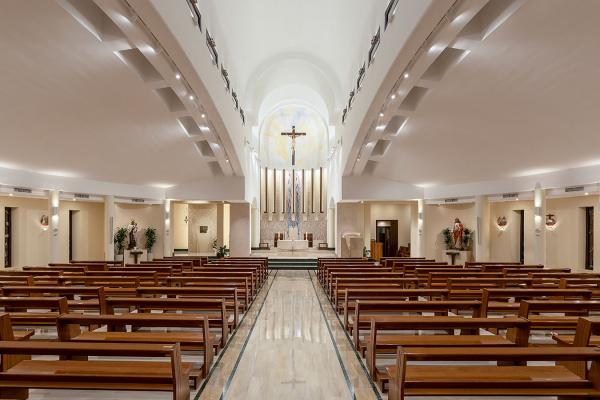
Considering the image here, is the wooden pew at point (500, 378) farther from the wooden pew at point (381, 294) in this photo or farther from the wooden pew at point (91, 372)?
the wooden pew at point (381, 294)

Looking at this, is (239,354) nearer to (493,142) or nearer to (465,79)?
(465,79)

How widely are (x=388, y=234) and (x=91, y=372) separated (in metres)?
19.8

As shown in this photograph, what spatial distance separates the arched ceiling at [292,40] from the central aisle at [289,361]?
23.1ft

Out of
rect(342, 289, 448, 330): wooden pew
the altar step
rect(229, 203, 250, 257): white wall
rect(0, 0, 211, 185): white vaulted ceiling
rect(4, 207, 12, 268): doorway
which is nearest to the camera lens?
rect(0, 0, 211, 185): white vaulted ceiling

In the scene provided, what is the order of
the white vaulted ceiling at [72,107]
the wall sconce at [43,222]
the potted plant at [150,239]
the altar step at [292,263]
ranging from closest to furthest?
the white vaulted ceiling at [72,107] < the wall sconce at [43,222] < the altar step at [292,263] < the potted plant at [150,239]

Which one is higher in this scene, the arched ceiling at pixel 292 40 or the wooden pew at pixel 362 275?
the arched ceiling at pixel 292 40

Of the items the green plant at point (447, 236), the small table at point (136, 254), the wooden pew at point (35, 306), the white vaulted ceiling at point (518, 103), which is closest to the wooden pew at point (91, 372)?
the wooden pew at point (35, 306)

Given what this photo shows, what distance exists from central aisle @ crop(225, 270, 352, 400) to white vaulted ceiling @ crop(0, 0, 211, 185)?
4.63m

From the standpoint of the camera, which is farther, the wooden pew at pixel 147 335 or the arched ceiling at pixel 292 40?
the arched ceiling at pixel 292 40

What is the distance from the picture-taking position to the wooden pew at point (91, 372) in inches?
115

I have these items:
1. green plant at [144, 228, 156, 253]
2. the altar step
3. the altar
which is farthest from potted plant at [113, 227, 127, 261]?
the altar

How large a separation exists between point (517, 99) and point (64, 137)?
29.7 ft

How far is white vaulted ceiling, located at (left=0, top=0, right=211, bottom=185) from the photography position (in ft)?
19.4

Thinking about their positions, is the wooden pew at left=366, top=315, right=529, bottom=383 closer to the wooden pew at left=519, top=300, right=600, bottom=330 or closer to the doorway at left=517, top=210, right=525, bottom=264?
the wooden pew at left=519, top=300, right=600, bottom=330
